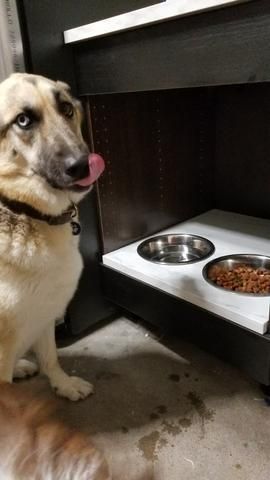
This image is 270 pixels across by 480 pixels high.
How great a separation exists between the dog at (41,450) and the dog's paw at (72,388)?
610 millimetres

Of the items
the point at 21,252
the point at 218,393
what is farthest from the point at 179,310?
the point at 21,252

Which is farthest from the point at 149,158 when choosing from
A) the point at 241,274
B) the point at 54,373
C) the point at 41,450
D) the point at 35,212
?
the point at 41,450

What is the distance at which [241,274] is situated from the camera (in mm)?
1241

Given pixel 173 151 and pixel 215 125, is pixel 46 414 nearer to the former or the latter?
pixel 173 151

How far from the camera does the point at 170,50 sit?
889mm

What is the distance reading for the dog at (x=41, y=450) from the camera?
0.46 meters

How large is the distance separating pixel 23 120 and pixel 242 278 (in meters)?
0.81

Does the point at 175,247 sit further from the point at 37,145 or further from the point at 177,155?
the point at 37,145

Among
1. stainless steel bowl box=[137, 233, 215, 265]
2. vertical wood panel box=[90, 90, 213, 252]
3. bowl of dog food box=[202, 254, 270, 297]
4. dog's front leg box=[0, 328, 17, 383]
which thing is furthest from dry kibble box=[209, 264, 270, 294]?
dog's front leg box=[0, 328, 17, 383]

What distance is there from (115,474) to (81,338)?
3.22ft

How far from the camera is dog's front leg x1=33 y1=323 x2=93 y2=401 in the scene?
1114 mm

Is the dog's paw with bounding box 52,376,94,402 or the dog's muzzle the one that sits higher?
the dog's muzzle

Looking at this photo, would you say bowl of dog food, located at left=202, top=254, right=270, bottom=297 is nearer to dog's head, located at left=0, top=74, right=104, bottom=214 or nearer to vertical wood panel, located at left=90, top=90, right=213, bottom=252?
vertical wood panel, located at left=90, top=90, right=213, bottom=252

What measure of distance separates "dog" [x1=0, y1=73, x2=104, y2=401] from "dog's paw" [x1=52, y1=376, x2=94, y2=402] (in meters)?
0.23
